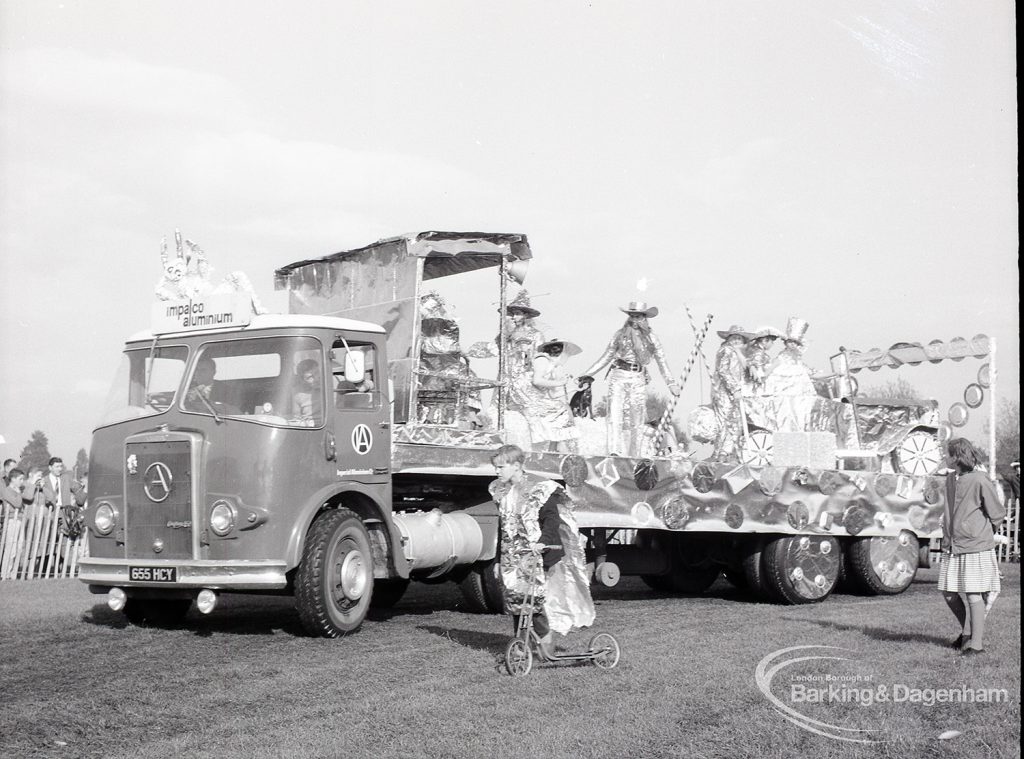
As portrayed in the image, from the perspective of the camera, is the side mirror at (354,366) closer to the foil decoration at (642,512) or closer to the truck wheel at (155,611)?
the truck wheel at (155,611)

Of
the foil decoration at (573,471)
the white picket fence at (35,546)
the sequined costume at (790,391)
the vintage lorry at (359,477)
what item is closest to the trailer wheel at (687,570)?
the vintage lorry at (359,477)

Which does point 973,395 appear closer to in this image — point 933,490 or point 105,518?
point 933,490

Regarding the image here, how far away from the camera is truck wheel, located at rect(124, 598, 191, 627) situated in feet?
33.0

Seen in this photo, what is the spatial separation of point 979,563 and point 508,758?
4738 mm

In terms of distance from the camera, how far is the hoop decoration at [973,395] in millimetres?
15477

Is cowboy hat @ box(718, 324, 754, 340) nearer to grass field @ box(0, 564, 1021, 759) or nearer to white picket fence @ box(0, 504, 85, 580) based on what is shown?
grass field @ box(0, 564, 1021, 759)

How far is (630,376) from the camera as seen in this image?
13430 millimetres

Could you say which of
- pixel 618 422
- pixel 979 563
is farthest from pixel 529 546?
pixel 618 422

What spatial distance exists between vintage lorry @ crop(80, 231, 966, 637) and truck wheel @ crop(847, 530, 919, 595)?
36 mm

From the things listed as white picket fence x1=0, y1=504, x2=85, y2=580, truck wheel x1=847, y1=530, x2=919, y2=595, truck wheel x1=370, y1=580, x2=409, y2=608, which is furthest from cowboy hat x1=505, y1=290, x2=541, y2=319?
white picket fence x1=0, y1=504, x2=85, y2=580

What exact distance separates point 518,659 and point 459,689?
60cm

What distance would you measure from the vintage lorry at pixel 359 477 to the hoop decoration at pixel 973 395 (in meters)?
3.03

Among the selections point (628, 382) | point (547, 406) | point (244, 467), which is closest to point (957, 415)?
point (628, 382)

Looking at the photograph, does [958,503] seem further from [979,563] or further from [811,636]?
[811,636]
